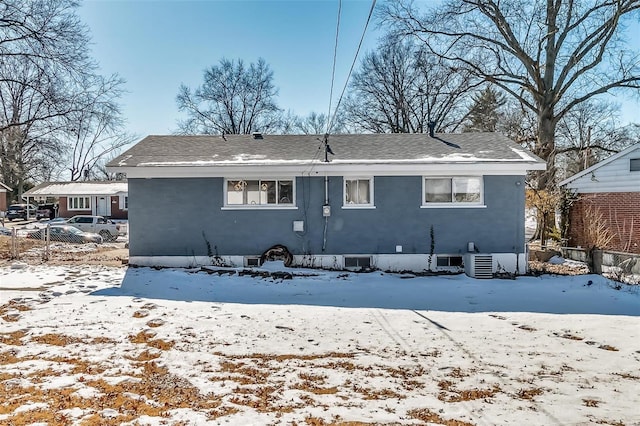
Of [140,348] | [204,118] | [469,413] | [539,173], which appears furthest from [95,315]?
[204,118]

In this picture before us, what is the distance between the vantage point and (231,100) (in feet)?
132

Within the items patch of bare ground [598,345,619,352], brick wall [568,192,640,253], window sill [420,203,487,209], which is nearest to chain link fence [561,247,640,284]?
brick wall [568,192,640,253]

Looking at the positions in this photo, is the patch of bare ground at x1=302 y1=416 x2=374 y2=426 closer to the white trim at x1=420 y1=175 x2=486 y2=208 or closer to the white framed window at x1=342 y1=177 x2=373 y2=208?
the white framed window at x1=342 y1=177 x2=373 y2=208

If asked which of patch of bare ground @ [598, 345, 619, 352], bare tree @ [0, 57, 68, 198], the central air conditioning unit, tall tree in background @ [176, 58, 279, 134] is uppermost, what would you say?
tall tree in background @ [176, 58, 279, 134]

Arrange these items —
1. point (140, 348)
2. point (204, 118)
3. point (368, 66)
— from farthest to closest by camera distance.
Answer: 1. point (204, 118)
2. point (368, 66)
3. point (140, 348)

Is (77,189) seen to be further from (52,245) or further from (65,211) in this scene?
(52,245)

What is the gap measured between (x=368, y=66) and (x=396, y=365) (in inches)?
1290

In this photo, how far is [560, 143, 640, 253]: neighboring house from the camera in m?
14.9

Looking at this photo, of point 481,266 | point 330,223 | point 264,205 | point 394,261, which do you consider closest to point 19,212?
point 264,205

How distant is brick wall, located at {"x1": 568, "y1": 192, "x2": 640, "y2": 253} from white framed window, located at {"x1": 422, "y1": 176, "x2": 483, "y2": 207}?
17.3 ft

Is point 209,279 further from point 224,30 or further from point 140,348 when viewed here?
point 224,30

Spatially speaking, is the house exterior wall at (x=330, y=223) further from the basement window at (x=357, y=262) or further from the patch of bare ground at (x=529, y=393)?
the patch of bare ground at (x=529, y=393)

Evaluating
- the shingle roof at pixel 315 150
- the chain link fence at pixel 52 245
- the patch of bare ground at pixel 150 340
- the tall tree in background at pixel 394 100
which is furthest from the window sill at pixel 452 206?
the tall tree in background at pixel 394 100

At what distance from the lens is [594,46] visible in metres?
20.5
